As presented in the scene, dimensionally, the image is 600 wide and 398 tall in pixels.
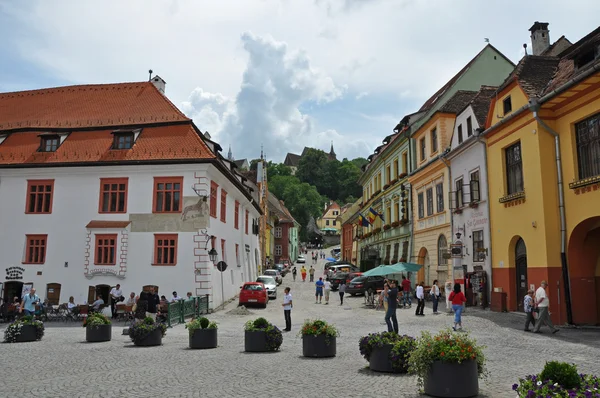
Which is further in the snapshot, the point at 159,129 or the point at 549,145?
the point at 159,129

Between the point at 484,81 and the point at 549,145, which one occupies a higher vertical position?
the point at 484,81

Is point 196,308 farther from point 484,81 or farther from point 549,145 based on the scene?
point 484,81

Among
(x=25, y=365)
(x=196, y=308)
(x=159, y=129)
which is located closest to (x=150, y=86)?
(x=159, y=129)

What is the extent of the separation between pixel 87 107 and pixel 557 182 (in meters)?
26.5

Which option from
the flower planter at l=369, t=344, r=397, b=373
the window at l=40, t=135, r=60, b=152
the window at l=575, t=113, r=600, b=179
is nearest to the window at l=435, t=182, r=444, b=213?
the window at l=575, t=113, r=600, b=179

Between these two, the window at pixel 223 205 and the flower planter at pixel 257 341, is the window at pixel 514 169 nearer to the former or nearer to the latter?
the flower planter at pixel 257 341

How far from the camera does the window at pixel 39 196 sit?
27094mm

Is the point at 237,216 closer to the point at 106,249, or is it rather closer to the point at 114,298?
the point at 106,249

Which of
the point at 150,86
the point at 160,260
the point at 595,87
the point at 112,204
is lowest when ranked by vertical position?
the point at 160,260

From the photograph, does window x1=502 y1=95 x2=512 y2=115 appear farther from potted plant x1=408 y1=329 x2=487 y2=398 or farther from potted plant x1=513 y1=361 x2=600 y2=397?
potted plant x1=513 y1=361 x2=600 y2=397

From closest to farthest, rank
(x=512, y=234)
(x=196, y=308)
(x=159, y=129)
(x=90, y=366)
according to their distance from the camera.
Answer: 1. (x=90, y=366)
2. (x=512, y=234)
3. (x=196, y=308)
4. (x=159, y=129)

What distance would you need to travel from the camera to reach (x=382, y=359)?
32.1 ft

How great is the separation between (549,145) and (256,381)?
14716 mm

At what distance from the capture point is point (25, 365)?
1164cm
